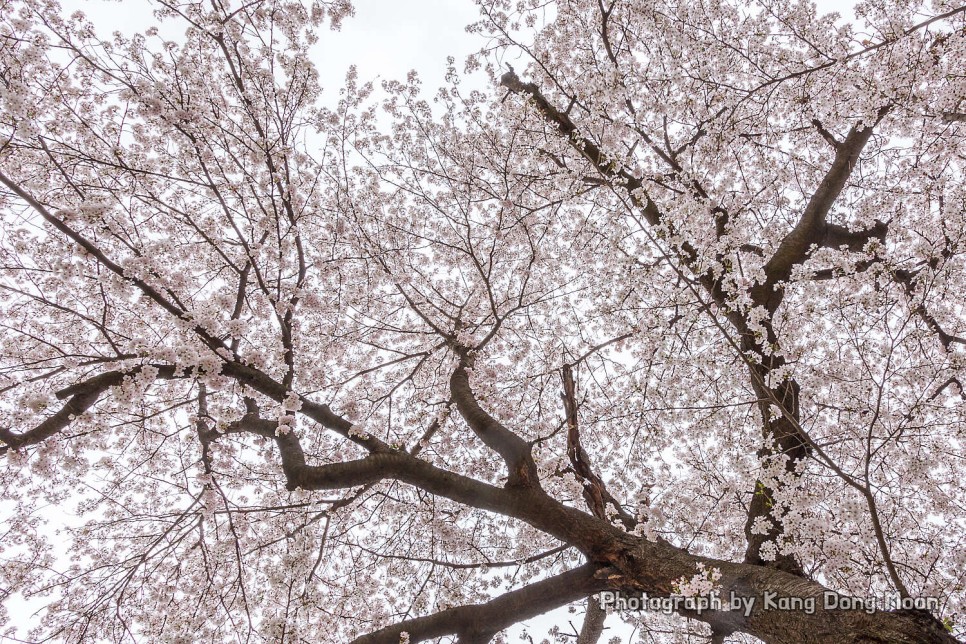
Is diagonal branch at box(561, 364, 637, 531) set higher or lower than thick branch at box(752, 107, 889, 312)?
lower

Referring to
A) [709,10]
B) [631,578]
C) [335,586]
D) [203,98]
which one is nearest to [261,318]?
[203,98]

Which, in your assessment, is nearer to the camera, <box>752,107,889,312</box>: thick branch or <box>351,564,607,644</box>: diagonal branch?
<box>351,564,607,644</box>: diagonal branch

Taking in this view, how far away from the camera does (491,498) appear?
4.02 meters

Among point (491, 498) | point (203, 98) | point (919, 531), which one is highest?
point (203, 98)

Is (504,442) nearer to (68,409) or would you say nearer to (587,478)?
(587,478)

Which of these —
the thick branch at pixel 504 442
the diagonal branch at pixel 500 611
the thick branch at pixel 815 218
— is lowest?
the diagonal branch at pixel 500 611

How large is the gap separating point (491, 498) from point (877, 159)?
22.5 ft

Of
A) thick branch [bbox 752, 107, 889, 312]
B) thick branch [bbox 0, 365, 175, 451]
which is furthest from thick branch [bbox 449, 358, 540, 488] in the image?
thick branch [bbox 752, 107, 889, 312]

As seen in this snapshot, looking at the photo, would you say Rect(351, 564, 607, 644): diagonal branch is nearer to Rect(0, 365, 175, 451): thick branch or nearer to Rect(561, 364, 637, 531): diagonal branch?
Rect(561, 364, 637, 531): diagonal branch

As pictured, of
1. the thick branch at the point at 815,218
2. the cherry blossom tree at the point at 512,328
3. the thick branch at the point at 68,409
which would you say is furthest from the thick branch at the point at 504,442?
the thick branch at the point at 815,218

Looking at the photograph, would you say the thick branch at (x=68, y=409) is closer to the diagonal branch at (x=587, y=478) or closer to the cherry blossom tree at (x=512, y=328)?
the cherry blossom tree at (x=512, y=328)

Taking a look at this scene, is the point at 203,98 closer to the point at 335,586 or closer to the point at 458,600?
the point at 335,586

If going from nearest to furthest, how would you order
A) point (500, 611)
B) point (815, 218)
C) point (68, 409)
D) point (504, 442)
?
point (68, 409)
point (500, 611)
point (504, 442)
point (815, 218)

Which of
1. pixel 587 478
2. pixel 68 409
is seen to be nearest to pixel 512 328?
pixel 587 478
